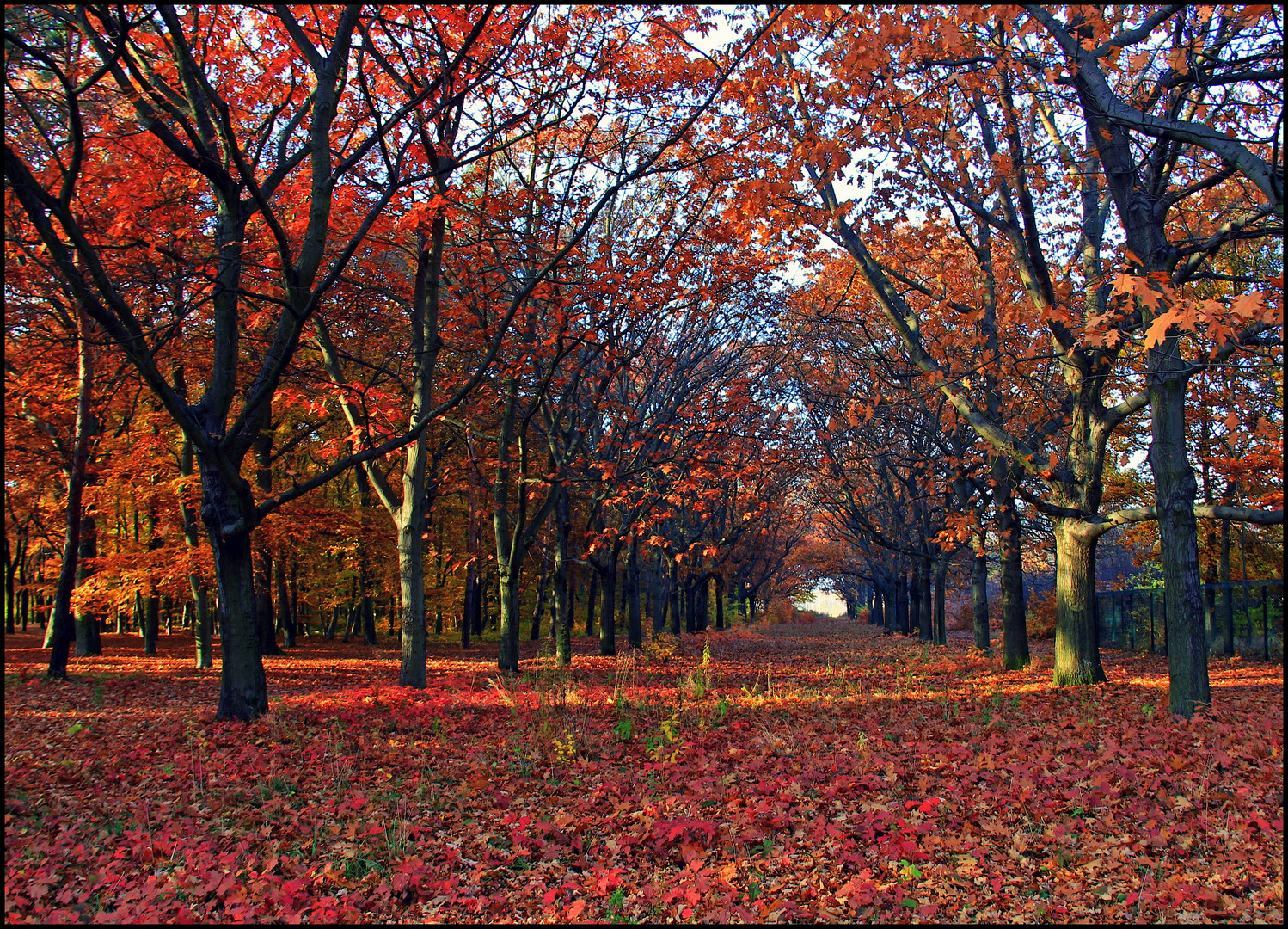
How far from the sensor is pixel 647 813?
17.8ft

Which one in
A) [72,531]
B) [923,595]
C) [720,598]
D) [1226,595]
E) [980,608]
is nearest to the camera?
[72,531]

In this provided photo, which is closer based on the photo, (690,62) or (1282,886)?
(1282,886)

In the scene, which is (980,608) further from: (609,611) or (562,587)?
(562,587)

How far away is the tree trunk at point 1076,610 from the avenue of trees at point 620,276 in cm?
5

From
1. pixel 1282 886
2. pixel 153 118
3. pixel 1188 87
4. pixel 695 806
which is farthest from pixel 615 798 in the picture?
pixel 1188 87

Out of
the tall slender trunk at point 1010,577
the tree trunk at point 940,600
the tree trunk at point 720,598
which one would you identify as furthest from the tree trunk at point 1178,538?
the tree trunk at point 720,598

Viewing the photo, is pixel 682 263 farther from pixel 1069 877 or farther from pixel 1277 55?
pixel 1069 877

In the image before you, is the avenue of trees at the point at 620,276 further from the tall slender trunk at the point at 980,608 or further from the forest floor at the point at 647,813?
the forest floor at the point at 647,813

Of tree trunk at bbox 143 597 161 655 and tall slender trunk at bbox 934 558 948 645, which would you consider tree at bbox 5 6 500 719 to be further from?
tall slender trunk at bbox 934 558 948 645

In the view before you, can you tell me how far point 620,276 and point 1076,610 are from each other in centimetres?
887

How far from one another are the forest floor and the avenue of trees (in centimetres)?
175

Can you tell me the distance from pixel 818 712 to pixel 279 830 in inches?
260

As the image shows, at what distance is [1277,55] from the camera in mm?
5938

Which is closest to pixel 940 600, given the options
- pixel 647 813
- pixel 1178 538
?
pixel 1178 538
